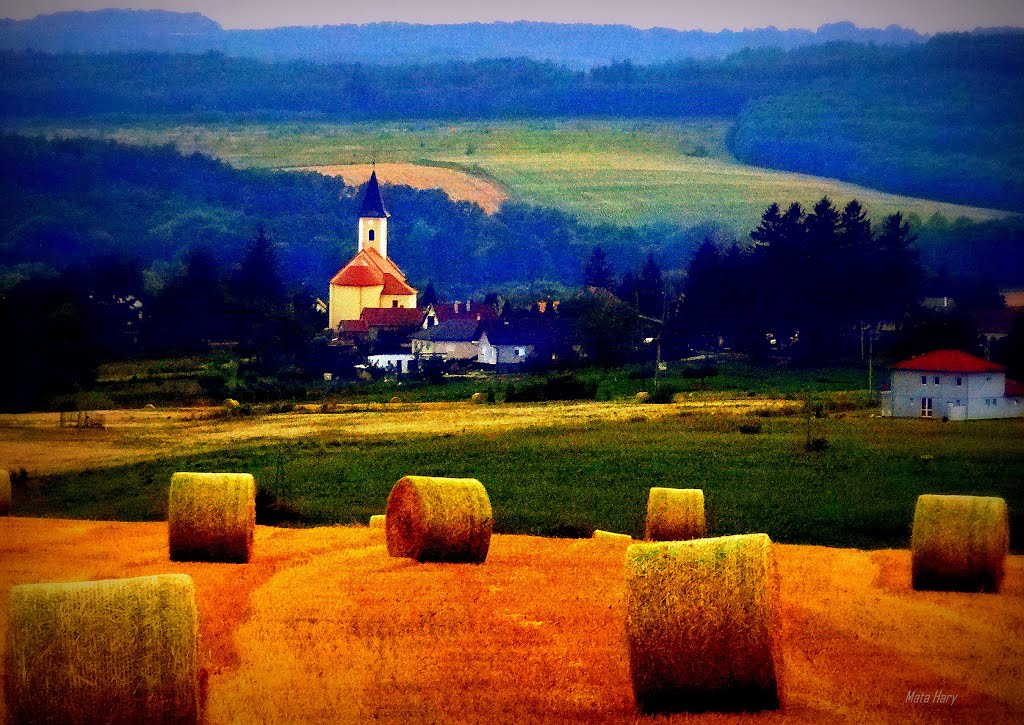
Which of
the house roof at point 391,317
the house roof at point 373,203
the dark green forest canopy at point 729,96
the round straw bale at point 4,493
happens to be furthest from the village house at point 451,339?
the round straw bale at point 4,493

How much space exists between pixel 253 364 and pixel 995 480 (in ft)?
46.0

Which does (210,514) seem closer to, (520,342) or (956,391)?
(956,391)

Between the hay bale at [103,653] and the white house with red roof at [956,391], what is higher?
the hay bale at [103,653]

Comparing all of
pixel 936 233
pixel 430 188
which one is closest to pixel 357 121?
pixel 430 188

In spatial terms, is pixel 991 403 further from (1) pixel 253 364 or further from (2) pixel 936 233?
(1) pixel 253 364

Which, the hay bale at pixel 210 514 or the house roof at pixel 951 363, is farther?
the house roof at pixel 951 363

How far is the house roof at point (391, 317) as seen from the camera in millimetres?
38438

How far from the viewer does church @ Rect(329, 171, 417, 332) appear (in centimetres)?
3962

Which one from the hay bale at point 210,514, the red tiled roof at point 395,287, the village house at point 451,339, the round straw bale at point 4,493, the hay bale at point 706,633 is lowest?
the village house at point 451,339

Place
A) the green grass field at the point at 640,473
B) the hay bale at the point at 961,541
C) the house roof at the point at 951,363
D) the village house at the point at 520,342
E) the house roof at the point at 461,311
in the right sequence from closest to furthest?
the hay bale at the point at 961,541, the green grass field at the point at 640,473, the house roof at the point at 951,363, the village house at the point at 520,342, the house roof at the point at 461,311

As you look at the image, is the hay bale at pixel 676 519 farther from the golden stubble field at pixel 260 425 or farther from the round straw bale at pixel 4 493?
the golden stubble field at pixel 260 425

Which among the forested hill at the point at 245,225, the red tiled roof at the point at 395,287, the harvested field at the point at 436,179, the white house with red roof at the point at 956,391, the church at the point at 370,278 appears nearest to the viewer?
the white house with red roof at the point at 956,391

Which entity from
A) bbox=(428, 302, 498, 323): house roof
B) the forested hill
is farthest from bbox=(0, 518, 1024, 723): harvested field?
bbox=(428, 302, 498, 323): house roof

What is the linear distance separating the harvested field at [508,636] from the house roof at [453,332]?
22.1 m
